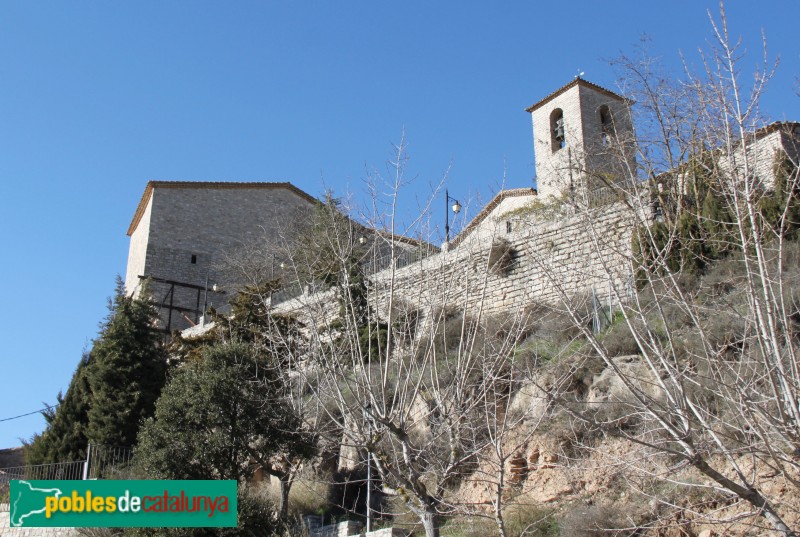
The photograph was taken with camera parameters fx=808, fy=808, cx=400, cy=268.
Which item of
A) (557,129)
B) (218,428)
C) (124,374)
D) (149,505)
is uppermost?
(557,129)

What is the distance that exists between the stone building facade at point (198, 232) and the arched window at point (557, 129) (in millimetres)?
10917

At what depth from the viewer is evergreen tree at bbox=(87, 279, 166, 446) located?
56.9 ft

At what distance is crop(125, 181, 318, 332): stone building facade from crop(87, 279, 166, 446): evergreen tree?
11336mm

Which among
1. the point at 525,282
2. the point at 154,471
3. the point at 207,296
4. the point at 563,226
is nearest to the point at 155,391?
the point at 154,471

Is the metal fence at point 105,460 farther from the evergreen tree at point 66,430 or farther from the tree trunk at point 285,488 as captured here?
the tree trunk at point 285,488

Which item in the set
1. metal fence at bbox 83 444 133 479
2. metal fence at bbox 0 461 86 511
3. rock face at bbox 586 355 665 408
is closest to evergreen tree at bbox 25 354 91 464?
metal fence at bbox 0 461 86 511

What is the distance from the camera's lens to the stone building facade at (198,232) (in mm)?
32000

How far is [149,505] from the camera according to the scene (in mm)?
12219

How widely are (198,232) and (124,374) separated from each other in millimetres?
16354

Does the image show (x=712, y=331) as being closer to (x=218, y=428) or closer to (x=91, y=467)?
(x=218, y=428)

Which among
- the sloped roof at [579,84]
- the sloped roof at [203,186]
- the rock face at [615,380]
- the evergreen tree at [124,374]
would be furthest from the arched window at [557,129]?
the rock face at [615,380]

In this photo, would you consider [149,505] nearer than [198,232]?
Yes

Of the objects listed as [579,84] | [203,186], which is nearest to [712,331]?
[579,84]

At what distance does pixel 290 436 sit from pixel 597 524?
610 centimetres
